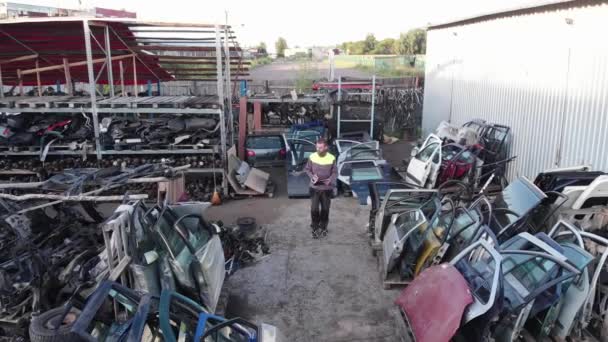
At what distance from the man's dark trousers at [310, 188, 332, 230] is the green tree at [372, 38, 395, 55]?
44.1 m

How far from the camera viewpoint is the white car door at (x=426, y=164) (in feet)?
35.0

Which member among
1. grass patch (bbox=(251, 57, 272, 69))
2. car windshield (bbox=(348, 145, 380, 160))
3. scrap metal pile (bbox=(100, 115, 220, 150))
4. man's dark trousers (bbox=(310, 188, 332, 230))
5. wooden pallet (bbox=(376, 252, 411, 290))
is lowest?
wooden pallet (bbox=(376, 252, 411, 290))

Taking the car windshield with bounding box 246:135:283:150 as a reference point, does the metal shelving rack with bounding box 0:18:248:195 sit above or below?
above

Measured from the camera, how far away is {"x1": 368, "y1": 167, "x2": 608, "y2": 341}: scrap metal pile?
4.54m

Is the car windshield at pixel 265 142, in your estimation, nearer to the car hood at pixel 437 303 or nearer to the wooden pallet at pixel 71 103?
the wooden pallet at pixel 71 103

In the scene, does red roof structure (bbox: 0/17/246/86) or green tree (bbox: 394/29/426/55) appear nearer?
red roof structure (bbox: 0/17/246/86)

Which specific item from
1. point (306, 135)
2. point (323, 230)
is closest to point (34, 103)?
point (306, 135)

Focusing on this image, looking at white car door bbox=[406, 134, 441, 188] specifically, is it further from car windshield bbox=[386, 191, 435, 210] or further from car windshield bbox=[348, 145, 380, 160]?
car windshield bbox=[386, 191, 435, 210]

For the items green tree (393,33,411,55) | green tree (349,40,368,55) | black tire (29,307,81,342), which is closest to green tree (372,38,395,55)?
green tree (393,33,411,55)

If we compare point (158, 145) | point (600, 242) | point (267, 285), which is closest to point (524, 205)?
point (600, 242)

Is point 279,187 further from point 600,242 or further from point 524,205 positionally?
point 600,242

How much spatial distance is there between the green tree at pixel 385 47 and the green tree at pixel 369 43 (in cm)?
143

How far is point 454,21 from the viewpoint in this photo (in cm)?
1498

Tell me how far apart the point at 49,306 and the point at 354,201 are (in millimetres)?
6987
